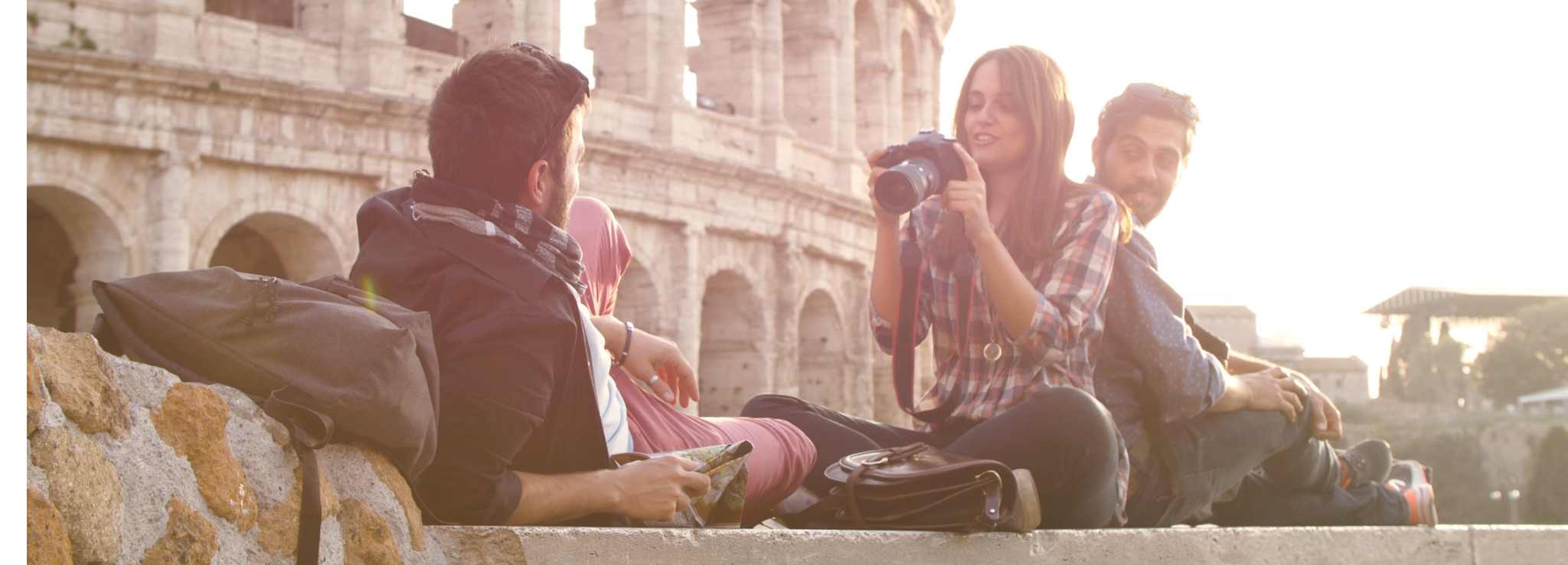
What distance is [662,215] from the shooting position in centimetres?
1861

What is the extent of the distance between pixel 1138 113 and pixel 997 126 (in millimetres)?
787

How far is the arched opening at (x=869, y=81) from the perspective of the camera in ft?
79.9

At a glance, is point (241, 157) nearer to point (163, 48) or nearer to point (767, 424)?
point (163, 48)

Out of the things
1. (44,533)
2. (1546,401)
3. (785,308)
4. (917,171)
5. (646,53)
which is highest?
(646,53)

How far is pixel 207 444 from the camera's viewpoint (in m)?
2.09

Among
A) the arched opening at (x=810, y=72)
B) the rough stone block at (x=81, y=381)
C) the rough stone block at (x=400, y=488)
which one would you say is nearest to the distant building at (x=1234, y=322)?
the arched opening at (x=810, y=72)

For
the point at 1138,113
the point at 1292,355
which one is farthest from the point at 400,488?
the point at 1292,355

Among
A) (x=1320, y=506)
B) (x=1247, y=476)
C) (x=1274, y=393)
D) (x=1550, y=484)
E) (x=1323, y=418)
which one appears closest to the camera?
(x=1274, y=393)

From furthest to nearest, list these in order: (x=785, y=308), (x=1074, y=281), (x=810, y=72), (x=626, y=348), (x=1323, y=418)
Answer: (x=810, y=72), (x=785, y=308), (x=1323, y=418), (x=1074, y=281), (x=626, y=348)

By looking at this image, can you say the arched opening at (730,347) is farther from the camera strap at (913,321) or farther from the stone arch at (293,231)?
the camera strap at (913,321)

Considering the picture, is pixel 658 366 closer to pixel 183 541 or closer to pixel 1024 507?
pixel 1024 507

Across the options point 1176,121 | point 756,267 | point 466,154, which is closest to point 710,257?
point 756,267

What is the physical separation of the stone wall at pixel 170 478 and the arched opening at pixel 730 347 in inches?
692

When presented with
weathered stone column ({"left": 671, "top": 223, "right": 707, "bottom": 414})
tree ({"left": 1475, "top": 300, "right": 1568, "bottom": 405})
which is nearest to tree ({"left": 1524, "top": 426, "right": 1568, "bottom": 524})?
tree ({"left": 1475, "top": 300, "right": 1568, "bottom": 405})
